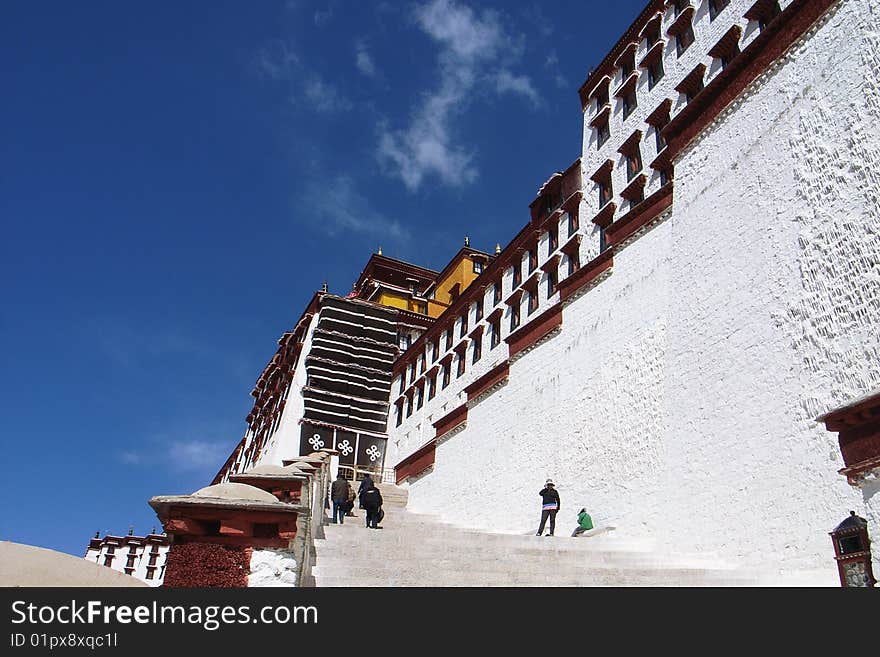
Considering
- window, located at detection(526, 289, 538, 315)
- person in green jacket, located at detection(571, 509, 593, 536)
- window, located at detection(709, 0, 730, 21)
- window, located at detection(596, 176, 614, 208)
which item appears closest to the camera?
person in green jacket, located at detection(571, 509, 593, 536)

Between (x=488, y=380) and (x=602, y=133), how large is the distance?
24.8 feet

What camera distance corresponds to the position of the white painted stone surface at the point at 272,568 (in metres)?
7.68

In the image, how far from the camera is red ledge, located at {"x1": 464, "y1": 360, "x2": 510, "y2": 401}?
21495 mm

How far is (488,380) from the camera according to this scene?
73.1ft

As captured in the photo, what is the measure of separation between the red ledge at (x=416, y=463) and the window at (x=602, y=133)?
10.7 m

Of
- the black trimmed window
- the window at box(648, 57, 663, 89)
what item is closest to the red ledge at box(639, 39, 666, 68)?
the window at box(648, 57, 663, 89)

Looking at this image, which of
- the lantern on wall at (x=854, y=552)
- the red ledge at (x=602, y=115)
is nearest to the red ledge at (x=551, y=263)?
the red ledge at (x=602, y=115)

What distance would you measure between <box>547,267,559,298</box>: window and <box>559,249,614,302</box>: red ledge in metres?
1.08

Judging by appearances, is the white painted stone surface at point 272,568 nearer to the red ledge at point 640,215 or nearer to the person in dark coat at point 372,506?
the person in dark coat at point 372,506

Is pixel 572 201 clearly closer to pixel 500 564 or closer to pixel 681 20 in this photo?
pixel 681 20

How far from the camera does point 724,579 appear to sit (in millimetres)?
9164

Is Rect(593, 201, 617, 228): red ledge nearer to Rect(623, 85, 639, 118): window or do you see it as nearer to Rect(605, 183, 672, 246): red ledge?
Rect(605, 183, 672, 246): red ledge
